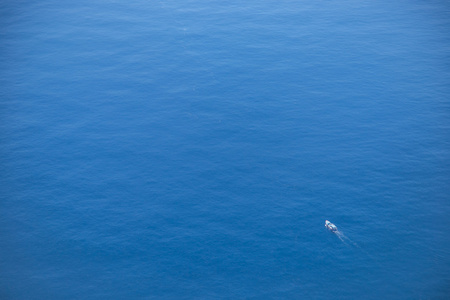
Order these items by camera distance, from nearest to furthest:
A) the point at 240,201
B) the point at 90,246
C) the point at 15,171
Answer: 1. the point at 90,246
2. the point at 240,201
3. the point at 15,171

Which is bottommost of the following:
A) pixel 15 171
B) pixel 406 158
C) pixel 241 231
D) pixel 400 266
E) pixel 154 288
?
pixel 400 266

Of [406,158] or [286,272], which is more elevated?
[406,158]

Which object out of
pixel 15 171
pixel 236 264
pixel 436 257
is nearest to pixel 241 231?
pixel 236 264

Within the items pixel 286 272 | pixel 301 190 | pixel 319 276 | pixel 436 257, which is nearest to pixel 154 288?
pixel 286 272

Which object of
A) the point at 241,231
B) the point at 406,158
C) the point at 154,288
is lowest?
the point at 154,288

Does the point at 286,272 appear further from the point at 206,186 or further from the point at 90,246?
the point at 90,246

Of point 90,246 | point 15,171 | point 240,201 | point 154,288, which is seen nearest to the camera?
point 154,288

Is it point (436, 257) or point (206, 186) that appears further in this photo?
point (206, 186)

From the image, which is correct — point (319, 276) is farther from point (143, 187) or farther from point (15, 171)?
point (15, 171)

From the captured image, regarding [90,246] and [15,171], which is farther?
[15,171]
